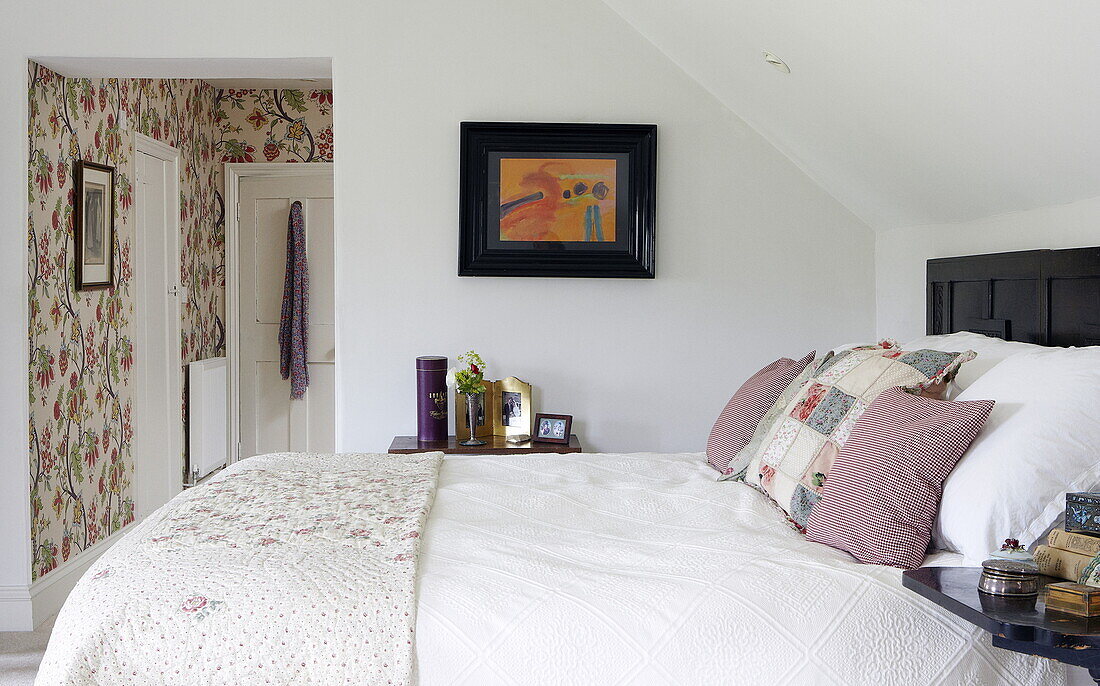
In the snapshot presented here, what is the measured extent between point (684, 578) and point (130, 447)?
3.66 m

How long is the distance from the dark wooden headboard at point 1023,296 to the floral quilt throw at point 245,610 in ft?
5.11

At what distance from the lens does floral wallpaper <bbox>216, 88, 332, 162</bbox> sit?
561 cm

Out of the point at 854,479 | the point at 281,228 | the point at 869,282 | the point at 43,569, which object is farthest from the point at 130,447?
the point at 854,479

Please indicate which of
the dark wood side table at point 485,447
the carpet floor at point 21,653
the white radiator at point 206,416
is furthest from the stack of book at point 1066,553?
the white radiator at point 206,416

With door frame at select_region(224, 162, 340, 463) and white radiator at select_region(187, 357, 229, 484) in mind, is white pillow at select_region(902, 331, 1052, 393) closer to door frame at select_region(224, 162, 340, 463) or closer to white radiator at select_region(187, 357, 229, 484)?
white radiator at select_region(187, 357, 229, 484)

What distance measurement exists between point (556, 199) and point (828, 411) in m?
1.72

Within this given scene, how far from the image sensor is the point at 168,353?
4.97 m

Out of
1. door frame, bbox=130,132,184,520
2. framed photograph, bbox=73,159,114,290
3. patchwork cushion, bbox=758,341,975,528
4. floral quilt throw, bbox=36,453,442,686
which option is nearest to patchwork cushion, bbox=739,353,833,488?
patchwork cushion, bbox=758,341,975,528

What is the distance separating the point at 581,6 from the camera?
3.55m

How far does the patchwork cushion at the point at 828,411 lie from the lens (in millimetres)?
1993

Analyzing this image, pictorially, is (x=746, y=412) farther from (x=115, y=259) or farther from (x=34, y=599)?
(x=115, y=259)

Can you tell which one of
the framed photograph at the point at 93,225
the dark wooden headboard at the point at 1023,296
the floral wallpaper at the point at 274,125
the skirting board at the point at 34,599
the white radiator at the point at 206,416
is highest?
the floral wallpaper at the point at 274,125

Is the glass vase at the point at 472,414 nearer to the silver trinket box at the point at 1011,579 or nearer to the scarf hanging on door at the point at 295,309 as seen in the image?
the silver trinket box at the point at 1011,579

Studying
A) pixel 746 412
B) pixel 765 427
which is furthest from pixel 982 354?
pixel 746 412
